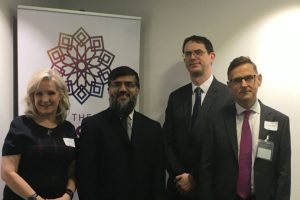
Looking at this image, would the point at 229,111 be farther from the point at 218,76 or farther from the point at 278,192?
the point at 218,76

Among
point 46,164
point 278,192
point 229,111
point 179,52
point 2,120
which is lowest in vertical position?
point 278,192

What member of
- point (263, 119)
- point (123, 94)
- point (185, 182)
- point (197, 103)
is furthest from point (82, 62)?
point (263, 119)

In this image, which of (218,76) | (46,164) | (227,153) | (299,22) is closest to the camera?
(46,164)

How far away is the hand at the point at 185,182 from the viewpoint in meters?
2.60

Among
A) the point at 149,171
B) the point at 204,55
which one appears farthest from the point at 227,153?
the point at 204,55

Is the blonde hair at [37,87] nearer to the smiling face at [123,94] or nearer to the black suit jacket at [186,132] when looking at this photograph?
the smiling face at [123,94]

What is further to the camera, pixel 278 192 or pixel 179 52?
pixel 179 52

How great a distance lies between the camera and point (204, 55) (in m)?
2.86

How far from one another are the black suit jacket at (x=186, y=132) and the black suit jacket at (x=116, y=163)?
0.30 m

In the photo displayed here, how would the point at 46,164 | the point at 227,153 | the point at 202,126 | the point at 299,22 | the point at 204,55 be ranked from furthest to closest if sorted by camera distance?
1. the point at 299,22
2. the point at 204,55
3. the point at 202,126
4. the point at 227,153
5. the point at 46,164

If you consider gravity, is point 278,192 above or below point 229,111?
below

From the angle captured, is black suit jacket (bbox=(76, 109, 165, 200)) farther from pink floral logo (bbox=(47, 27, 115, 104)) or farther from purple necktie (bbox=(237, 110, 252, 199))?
pink floral logo (bbox=(47, 27, 115, 104))

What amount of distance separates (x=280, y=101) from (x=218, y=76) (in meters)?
0.61

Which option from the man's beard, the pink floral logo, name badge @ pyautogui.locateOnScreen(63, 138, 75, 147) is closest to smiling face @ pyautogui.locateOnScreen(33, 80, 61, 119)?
name badge @ pyautogui.locateOnScreen(63, 138, 75, 147)
